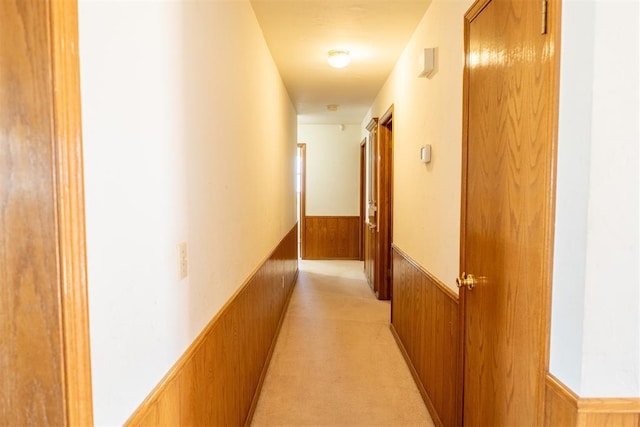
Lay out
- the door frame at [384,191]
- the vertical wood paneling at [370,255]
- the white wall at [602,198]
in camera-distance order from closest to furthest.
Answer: the white wall at [602,198]
the door frame at [384,191]
the vertical wood paneling at [370,255]

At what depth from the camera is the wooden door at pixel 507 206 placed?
42.3 inches

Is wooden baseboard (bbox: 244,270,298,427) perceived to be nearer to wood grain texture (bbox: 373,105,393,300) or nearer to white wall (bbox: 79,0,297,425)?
white wall (bbox: 79,0,297,425)

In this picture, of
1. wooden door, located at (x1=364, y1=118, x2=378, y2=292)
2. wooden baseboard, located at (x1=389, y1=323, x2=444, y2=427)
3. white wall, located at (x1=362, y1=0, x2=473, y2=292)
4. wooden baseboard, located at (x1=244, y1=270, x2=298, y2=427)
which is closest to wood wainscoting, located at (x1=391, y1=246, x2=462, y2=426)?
wooden baseboard, located at (x1=389, y1=323, x2=444, y2=427)

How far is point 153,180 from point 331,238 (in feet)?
19.5

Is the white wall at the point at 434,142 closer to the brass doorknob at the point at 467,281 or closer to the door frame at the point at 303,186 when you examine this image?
the brass doorknob at the point at 467,281

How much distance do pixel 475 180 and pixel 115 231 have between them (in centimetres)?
133

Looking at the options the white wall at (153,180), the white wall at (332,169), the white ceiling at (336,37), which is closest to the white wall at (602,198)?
the white wall at (153,180)

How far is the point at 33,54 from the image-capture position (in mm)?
625

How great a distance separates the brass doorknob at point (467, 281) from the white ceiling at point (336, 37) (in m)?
1.61

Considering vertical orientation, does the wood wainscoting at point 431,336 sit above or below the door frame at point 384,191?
below

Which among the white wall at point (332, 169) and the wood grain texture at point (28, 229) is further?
→ the white wall at point (332, 169)

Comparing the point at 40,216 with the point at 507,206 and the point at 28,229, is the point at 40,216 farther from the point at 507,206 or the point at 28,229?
the point at 507,206

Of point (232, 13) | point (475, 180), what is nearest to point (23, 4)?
point (232, 13)

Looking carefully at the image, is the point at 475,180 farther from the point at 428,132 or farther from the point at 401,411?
the point at 401,411
